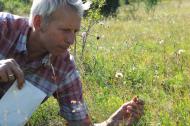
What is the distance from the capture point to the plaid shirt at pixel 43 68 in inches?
128

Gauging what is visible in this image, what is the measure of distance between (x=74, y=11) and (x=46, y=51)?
0.34 metres

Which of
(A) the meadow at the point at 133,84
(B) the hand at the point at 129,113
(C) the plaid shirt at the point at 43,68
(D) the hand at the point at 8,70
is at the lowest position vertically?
(A) the meadow at the point at 133,84

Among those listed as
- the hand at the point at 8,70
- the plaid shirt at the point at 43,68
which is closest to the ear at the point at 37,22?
the plaid shirt at the point at 43,68

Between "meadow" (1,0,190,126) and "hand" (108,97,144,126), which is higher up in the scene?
"hand" (108,97,144,126)

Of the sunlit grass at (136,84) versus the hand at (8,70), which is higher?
the hand at (8,70)

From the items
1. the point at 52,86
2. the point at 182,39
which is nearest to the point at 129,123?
the point at 52,86

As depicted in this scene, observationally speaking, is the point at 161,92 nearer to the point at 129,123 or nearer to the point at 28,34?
the point at 129,123

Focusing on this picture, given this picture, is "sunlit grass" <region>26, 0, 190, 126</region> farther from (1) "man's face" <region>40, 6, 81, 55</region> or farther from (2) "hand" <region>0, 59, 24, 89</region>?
(2) "hand" <region>0, 59, 24, 89</region>

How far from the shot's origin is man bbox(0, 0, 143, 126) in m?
3.00

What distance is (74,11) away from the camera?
9.90 feet

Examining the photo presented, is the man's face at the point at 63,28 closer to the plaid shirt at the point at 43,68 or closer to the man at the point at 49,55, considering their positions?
the man at the point at 49,55

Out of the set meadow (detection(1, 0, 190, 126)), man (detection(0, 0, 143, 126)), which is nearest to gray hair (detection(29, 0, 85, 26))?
man (detection(0, 0, 143, 126))

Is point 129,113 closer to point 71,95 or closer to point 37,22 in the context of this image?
point 71,95

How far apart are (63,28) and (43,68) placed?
0.40m
